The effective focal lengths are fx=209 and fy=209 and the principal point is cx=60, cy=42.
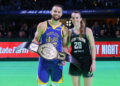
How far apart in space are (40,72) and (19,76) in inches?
152

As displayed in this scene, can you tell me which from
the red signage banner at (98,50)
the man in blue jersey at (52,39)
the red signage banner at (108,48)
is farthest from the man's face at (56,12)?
the red signage banner at (108,48)

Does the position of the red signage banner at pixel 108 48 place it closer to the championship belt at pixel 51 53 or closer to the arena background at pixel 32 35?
the arena background at pixel 32 35

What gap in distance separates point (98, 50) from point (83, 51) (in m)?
7.57

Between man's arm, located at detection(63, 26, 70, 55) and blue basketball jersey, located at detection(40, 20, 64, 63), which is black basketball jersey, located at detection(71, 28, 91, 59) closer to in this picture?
man's arm, located at detection(63, 26, 70, 55)

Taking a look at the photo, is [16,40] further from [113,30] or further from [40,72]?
[40,72]

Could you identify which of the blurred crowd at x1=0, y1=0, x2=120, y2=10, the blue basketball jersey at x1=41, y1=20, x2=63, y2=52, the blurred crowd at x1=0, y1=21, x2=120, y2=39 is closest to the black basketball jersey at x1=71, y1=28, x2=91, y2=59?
the blue basketball jersey at x1=41, y1=20, x2=63, y2=52

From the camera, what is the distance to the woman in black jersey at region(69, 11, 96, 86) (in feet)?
13.0

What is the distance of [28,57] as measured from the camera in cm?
1142

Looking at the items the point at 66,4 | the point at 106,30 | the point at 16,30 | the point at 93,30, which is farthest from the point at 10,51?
the point at 66,4

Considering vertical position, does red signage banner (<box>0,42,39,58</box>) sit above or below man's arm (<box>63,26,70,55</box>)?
below

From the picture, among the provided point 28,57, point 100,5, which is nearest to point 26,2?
point 100,5

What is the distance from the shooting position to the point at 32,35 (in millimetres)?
12742

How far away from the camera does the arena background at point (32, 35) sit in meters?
7.55

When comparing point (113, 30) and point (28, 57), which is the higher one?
point (113, 30)
